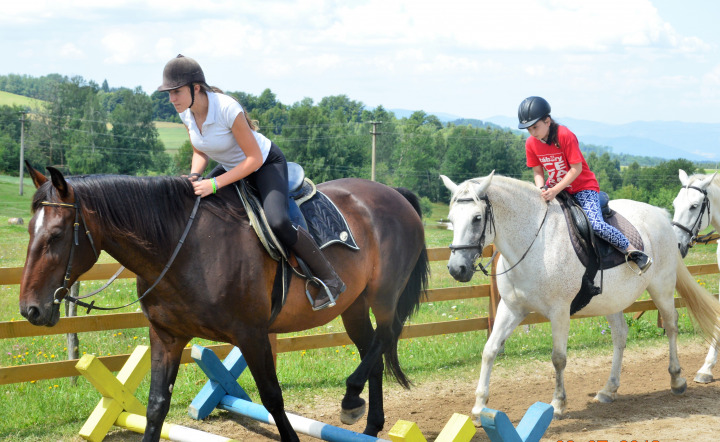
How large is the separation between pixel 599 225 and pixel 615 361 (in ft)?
5.32

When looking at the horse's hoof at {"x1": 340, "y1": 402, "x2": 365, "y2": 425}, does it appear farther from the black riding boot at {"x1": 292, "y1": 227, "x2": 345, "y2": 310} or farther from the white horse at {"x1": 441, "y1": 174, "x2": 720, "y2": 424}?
the white horse at {"x1": 441, "y1": 174, "x2": 720, "y2": 424}

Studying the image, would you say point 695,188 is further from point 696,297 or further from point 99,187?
point 99,187

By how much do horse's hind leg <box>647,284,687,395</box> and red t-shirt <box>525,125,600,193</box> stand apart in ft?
4.67

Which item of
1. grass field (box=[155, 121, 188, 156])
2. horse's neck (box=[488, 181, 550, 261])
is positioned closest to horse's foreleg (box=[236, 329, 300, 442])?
horse's neck (box=[488, 181, 550, 261])

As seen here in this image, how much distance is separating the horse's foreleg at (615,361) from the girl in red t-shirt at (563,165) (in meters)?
1.05

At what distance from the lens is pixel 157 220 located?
3.87m

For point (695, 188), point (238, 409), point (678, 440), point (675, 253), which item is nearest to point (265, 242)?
point (238, 409)

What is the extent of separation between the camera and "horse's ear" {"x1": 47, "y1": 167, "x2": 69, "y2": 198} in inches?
133

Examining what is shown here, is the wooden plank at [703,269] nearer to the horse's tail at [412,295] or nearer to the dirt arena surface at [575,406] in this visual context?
the dirt arena surface at [575,406]

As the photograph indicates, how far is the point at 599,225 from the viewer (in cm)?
573

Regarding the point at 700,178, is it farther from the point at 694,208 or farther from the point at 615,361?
the point at 615,361

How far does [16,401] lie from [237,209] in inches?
125

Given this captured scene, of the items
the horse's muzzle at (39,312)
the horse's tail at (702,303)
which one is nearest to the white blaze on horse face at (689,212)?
the horse's tail at (702,303)

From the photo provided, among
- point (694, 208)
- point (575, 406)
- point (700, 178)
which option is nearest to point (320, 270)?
point (575, 406)
